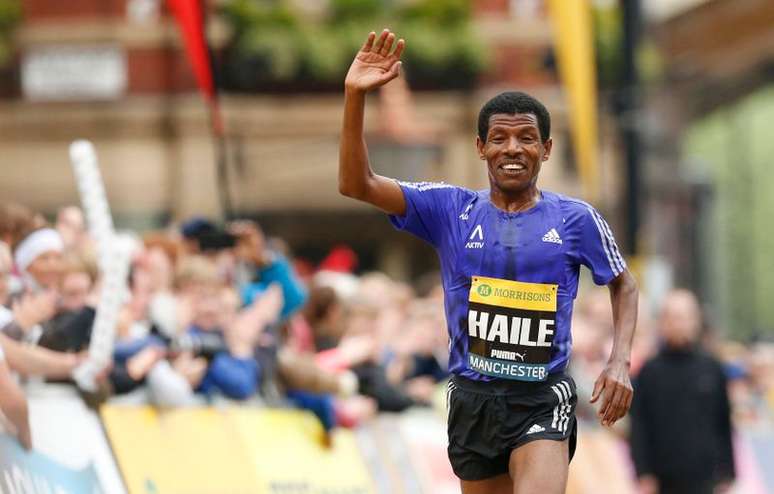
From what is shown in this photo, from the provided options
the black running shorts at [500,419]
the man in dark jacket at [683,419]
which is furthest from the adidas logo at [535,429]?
the man in dark jacket at [683,419]

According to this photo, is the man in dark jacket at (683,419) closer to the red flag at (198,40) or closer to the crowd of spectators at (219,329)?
the crowd of spectators at (219,329)

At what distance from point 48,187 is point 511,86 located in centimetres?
758

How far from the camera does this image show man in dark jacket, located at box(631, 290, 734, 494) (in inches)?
495

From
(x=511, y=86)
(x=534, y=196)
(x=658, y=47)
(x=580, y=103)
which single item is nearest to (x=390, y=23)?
(x=511, y=86)

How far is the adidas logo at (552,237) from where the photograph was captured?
703 cm

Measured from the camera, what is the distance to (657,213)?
110ft

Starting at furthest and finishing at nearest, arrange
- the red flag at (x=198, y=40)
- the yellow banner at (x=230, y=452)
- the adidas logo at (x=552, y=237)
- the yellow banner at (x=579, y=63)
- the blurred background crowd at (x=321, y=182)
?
the yellow banner at (x=579, y=63)
the red flag at (x=198, y=40)
the blurred background crowd at (x=321, y=182)
the yellow banner at (x=230, y=452)
the adidas logo at (x=552, y=237)

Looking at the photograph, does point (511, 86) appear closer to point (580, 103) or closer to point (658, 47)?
point (658, 47)

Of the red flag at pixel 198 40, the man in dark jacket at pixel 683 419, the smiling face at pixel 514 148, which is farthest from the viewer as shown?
the man in dark jacket at pixel 683 419

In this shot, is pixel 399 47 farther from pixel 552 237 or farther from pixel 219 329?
pixel 219 329

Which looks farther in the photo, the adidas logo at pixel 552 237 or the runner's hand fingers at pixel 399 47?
the adidas logo at pixel 552 237

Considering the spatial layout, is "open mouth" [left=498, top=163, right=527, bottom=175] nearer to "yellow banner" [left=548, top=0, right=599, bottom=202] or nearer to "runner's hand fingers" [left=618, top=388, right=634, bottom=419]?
"runner's hand fingers" [left=618, top=388, right=634, bottom=419]

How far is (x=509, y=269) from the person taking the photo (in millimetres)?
6992

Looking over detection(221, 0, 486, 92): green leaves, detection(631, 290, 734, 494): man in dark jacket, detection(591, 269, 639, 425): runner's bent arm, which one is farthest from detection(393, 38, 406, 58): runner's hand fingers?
detection(221, 0, 486, 92): green leaves
